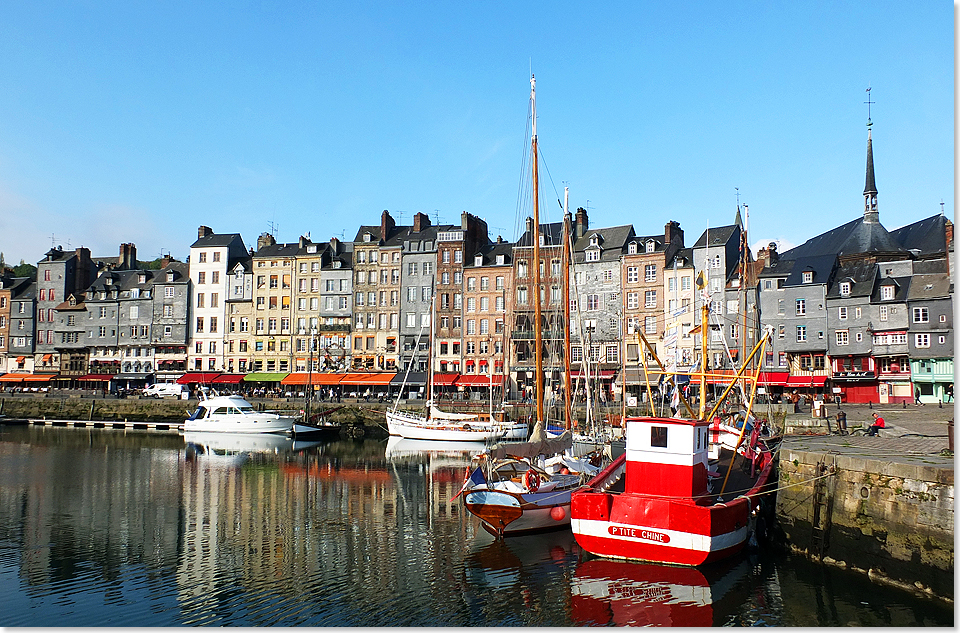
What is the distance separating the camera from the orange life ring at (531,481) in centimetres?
2262

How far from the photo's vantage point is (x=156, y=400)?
6494cm

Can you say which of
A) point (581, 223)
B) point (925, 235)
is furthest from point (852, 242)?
point (581, 223)

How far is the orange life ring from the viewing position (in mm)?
22625

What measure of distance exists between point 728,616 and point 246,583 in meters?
10.9

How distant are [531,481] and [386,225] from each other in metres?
57.2

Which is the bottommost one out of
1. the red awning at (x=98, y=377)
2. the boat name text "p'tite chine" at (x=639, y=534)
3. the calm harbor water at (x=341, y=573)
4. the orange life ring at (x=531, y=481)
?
the calm harbor water at (x=341, y=573)

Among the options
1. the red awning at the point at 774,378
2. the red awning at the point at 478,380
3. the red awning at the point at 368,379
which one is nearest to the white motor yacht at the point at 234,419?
the red awning at the point at 368,379

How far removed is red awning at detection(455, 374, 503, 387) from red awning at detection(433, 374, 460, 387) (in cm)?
58

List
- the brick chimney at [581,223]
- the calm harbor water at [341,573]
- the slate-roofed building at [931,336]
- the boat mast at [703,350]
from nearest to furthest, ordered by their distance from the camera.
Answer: the calm harbor water at [341,573], the boat mast at [703,350], the slate-roofed building at [931,336], the brick chimney at [581,223]

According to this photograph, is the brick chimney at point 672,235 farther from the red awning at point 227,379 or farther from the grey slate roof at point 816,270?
the red awning at point 227,379

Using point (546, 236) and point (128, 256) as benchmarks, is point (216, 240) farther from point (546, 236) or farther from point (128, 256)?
point (546, 236)

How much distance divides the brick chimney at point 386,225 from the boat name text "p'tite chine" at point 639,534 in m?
60.7

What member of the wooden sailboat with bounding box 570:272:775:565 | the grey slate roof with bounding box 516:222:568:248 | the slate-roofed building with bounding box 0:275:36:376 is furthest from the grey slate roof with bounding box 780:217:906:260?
the slate-roofed building with bounding box 0:275:36:376

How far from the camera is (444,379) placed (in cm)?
6625
